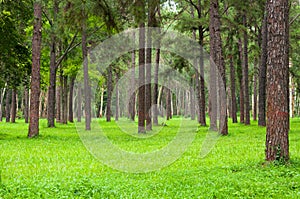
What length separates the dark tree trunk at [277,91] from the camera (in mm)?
10312

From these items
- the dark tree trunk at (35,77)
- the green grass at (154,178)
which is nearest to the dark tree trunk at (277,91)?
the green grass at (154,178)

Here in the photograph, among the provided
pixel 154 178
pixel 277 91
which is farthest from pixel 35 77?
pixel 277 91

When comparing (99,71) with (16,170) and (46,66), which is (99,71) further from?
(16,170)

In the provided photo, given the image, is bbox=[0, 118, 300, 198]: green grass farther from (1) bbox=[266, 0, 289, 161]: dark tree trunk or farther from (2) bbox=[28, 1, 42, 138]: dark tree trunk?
(2) bbox=[28, 1, 42, 138]: dark tree trunk

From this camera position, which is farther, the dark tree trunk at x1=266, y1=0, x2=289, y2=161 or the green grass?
the dark tree trunk at x1=266, y1=0, x2=289, y2=161

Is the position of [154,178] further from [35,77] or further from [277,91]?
[35,77]

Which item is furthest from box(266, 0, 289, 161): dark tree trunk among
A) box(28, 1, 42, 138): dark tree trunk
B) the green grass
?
box(28, 1, 42, 138): dark tree trunk

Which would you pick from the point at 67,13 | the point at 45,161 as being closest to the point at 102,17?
the point at 67,13

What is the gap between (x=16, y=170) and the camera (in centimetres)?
1003

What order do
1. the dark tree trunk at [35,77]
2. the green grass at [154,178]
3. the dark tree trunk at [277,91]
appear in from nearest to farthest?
the green grass at [154,178], the dark tree trunk at [277,91], the dark tree trunk at [35,77]

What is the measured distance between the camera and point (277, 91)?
33.9ft

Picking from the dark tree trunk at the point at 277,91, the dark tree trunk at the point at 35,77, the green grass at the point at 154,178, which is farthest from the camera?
the dark tree trunk at the point at 35,77

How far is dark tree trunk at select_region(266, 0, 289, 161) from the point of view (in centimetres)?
1031

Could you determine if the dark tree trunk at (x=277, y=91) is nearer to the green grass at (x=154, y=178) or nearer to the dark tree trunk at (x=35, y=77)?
the green grass at (x=154, y=178)
